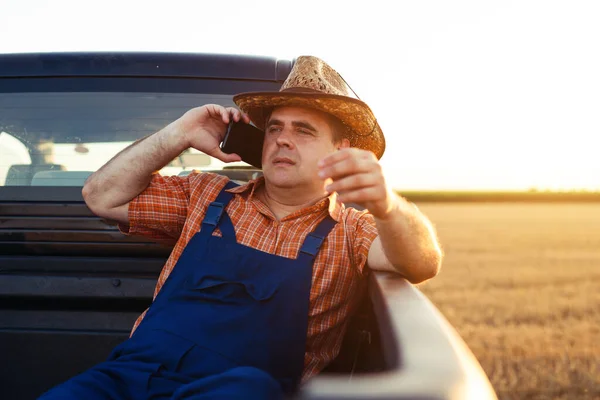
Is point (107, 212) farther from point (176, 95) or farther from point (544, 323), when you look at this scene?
point (544, 323)

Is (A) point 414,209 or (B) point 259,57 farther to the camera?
(B) point 259,57

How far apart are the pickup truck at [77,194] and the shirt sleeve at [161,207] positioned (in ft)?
0.67

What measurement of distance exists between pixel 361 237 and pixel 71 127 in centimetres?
150

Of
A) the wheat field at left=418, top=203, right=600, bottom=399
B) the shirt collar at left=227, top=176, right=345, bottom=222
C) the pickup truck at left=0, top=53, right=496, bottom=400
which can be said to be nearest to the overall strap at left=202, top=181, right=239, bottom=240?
the shirt collar at left=227, top=176, right=345, bottom=222

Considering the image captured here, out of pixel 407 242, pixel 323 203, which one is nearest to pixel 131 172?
pixel 323 203

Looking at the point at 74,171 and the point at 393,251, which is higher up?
the point at 74,171

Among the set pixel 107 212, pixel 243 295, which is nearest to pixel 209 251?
pixel 243 295

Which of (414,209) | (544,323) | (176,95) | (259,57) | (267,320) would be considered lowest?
(544,323)

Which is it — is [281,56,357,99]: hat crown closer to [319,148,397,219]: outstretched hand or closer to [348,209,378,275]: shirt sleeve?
[348,209,378,275]: shirt sleeve

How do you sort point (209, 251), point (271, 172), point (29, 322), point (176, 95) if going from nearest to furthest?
point (209, 251)
point (271, 172)
point (29, 322)
point (176, 95)

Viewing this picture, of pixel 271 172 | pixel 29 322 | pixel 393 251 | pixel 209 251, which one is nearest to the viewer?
pixel 393 251

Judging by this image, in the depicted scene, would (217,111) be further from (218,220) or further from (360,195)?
(360,195)

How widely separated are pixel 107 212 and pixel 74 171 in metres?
0.60

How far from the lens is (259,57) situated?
3.03 m
